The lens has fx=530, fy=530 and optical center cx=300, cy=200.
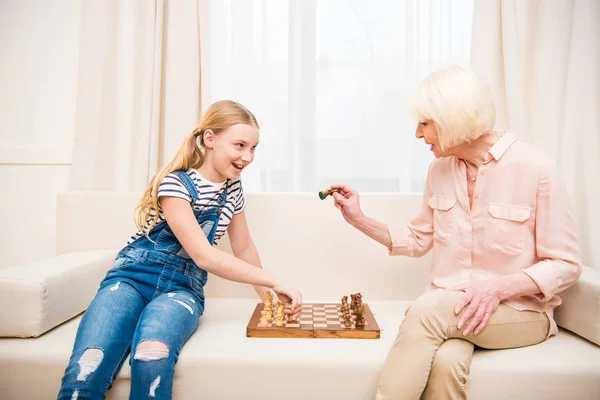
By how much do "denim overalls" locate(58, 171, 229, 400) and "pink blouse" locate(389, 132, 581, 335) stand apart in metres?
0.83

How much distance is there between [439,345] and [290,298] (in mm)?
507

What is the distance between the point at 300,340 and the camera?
169cm

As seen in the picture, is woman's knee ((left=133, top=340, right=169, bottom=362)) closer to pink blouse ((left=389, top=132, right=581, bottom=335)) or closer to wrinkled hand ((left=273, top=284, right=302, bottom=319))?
wrinkled hand ((left=273, top=284, right=302, bottom=319))

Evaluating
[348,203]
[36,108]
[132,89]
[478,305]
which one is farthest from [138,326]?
[36,108]

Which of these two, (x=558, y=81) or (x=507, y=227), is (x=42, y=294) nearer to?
(x=507, y=227)

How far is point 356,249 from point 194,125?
1070 mm

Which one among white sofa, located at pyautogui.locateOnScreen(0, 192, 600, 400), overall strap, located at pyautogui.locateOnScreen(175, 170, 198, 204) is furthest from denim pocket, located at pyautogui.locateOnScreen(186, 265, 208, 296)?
overall strap, located at pyautogui.locateOnScreen(175, 170, 198, 204)

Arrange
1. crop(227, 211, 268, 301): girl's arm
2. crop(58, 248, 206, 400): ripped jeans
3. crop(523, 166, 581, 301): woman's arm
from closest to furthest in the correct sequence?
crop(58, 248, 206, 400): ripped jeans
crop(523, 166, 581, 301): woman's arm
crop(227, 211, 268, 301): girl's arm

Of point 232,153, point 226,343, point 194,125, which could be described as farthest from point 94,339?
point 194,125

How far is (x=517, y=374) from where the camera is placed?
1.50 metres

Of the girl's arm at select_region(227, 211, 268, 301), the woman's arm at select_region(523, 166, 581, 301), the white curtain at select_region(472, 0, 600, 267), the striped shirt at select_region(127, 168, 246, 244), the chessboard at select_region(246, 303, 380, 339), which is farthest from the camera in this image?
the white curtain at select_region(472, 0, 600, 267)

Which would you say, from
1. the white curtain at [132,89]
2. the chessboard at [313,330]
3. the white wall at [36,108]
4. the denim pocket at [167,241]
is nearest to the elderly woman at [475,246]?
the chessboard at [313,330]

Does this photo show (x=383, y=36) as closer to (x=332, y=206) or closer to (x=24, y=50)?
(x=332, y=206)

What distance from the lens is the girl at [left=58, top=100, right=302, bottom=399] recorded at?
4.77ft
